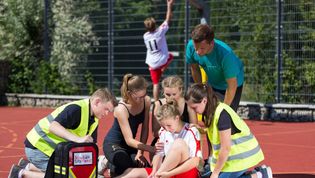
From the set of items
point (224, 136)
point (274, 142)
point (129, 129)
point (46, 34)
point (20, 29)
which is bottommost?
point (274, 142)

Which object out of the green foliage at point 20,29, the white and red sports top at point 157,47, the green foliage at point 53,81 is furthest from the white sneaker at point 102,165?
the green foliage at point 20,29

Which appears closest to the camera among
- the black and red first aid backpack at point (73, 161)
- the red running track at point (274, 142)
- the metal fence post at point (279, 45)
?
the black and red first aid backpack at point (73, 161)

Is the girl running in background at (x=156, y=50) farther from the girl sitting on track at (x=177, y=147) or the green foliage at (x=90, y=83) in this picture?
the girl sitting on track at (x=177, y=147)

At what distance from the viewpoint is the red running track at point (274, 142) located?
29.6ft

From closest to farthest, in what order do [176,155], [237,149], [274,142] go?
[237,149] → [176,155] → [274,142]

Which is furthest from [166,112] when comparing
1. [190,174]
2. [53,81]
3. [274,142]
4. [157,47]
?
[53,81]

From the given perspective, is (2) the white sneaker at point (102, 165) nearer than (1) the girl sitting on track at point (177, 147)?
No

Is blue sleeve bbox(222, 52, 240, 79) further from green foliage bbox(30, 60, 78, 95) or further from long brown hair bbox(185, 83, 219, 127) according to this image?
green foliage bbox(30, 60, 78, 95)

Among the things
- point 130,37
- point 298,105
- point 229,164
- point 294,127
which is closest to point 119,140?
point 229,164

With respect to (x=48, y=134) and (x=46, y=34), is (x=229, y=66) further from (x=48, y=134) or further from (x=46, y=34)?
(x=46, y=34)

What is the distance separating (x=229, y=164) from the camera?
6.94 m

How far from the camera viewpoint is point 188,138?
7.27m

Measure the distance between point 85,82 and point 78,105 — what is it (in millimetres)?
13610

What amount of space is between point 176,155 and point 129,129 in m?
0.95
